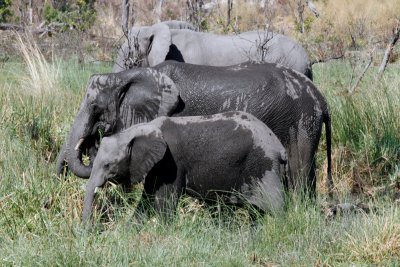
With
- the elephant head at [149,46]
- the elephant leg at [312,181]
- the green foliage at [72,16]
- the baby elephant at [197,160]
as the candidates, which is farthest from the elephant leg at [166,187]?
the green foliage at [72,16]

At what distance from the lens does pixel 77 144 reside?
627 cm

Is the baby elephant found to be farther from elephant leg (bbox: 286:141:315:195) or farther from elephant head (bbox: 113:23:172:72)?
elephant head (bbox: 113:23:172:72)

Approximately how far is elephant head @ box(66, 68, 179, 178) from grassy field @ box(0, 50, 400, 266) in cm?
41

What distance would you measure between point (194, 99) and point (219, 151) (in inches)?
32.5

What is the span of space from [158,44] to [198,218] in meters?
4.41

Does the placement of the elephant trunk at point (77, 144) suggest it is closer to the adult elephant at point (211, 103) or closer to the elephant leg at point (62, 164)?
the adult elephant at point (211, 103)

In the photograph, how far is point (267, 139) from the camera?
5.63 metres

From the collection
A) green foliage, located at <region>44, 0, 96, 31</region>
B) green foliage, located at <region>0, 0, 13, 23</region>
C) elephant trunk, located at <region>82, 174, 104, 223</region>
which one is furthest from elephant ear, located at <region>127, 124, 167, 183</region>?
green foliage, located at <region>0, 0, 13, 23</region>

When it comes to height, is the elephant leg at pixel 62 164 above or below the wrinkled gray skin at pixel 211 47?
below

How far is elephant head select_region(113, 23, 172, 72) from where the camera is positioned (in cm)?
966

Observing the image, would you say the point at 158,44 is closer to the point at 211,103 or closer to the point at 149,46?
the point at 149,46

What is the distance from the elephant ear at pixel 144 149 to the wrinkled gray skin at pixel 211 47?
426cm

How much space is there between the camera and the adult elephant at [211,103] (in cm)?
623

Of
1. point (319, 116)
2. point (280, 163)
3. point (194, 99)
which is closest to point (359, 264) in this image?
point (280, 163)
